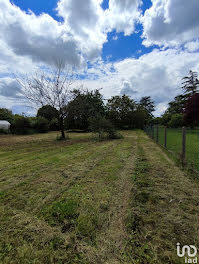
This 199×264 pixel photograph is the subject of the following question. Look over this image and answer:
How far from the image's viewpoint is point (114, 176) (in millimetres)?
2775

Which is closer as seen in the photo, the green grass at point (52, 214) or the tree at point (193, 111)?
the green grass at point (52, 214)

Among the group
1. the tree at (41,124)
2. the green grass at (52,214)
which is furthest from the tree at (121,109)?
the green grass at (52,214)

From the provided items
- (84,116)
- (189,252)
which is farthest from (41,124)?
(189,252)

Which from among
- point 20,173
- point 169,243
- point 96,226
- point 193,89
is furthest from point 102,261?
point 193,89

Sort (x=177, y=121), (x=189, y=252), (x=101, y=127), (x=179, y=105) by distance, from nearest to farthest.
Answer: (x=189, y=252) < (x=101, y=127) < (x=177, y=121) < (x=179, y=105)

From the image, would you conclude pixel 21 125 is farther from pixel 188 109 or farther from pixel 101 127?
pixel 188 109

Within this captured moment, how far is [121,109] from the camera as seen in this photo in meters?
24.9

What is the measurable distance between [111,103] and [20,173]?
77.8ft

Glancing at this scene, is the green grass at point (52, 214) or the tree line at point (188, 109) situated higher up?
the tree line at point (188, 109)

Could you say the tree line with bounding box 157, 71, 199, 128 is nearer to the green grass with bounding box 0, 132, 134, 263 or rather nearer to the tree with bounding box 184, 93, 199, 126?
the tree with bounding box 184, 93, 199, 126

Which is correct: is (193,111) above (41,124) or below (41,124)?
above

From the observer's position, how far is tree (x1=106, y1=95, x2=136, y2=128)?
24.8 m

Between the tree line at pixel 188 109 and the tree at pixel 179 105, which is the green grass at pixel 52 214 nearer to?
the tree line at pixel 188 109

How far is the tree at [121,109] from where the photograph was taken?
24.8m
